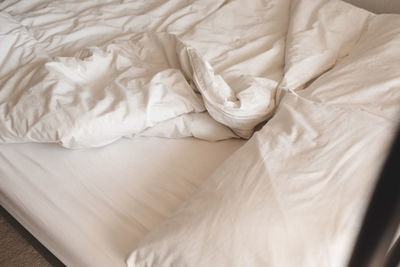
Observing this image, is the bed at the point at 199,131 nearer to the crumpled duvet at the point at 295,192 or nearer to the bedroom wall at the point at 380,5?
the crumpled duvet at the point at 295,192

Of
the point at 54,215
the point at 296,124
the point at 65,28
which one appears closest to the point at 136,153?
the point at 54,215

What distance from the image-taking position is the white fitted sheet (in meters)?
0.83

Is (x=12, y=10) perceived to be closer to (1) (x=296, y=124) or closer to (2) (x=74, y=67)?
(2) (x=74, y=67)

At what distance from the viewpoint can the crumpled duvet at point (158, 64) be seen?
971 mm

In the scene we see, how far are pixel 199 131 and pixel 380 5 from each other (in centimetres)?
106

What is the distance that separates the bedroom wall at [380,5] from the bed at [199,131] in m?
0.27

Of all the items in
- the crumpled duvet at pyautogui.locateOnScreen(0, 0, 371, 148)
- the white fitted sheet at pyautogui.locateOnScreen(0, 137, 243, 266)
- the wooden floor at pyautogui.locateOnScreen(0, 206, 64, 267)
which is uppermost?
the crumpled duvet at pyautogui.locateOnScreen(0, 0, 371, 148)

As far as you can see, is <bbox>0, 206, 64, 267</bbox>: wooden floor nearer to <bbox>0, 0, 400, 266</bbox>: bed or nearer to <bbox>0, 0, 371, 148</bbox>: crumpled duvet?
<bbox>0, 0, 400, 266</bbox>: bed

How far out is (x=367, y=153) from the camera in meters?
0.66

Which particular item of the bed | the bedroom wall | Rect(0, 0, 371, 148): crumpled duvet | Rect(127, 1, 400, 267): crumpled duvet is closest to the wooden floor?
the bed

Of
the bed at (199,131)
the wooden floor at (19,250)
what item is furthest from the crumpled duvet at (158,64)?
the wooden floor at (19,250)

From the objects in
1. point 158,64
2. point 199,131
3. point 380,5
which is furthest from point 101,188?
point 380,5

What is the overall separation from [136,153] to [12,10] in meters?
1.07

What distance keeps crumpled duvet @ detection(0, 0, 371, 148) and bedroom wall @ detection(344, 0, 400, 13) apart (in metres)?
0.26
